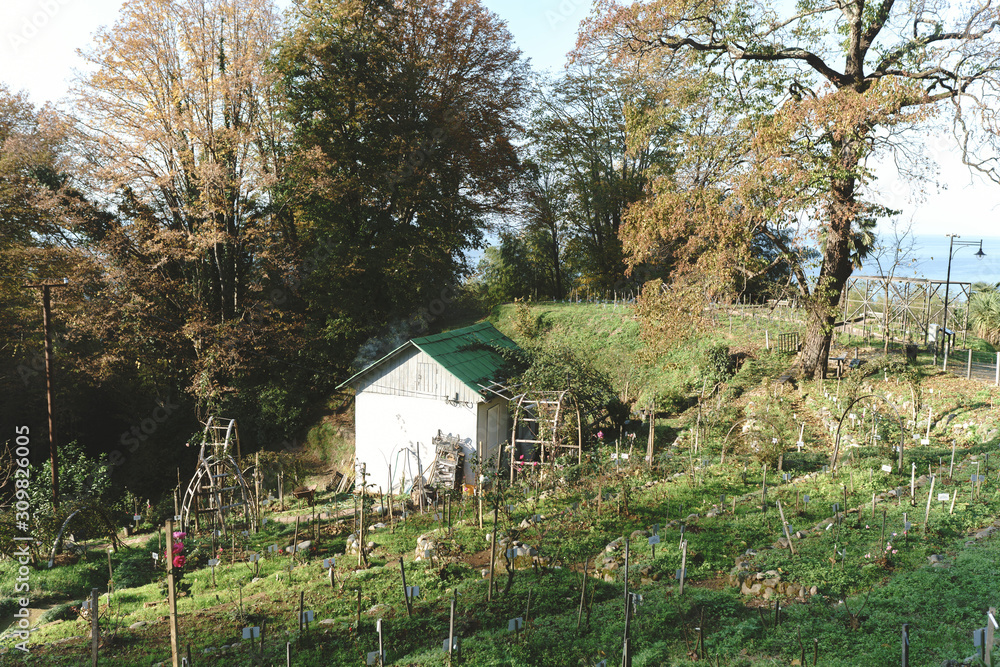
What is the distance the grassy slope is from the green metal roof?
13.3 feet

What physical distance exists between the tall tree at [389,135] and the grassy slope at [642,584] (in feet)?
38.0

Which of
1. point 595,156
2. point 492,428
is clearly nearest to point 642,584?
point 492,428

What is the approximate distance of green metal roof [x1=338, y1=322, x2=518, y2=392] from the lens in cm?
1562

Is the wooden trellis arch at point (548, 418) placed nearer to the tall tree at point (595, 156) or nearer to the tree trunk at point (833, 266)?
the tree trunk at point (833, 266)

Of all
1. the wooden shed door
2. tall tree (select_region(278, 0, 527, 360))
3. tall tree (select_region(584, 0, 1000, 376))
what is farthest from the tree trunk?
tall tree (select_region(278, 0, 527, 360))

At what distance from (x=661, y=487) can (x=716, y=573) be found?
13.0 ft

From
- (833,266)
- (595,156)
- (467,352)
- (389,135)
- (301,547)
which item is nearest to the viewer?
(301,547)

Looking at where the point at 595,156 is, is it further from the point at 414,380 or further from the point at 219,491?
the point at 219,491

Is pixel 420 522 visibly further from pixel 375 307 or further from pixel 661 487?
pixel 375 307

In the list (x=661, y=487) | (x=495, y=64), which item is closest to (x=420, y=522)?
(x=661, y=487)

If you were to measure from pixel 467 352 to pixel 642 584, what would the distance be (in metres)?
10.0

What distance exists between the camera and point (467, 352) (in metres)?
16.9

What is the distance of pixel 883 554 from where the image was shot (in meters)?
7.54

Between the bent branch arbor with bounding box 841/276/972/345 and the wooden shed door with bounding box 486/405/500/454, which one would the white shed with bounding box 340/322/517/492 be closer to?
the wooden shed door with bounding box 486/405/500/454
